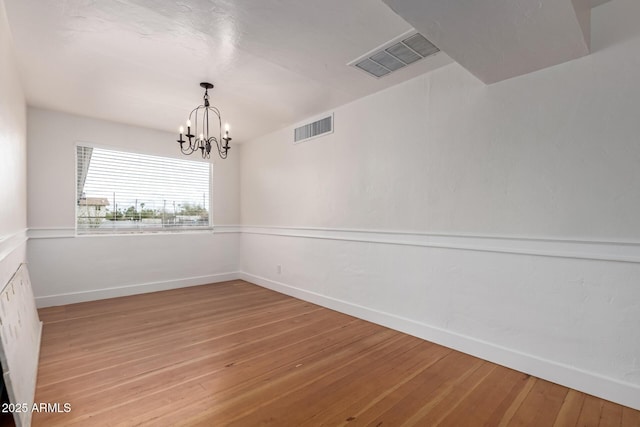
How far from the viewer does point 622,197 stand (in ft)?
6.65

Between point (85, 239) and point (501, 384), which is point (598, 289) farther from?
point (85, 239)

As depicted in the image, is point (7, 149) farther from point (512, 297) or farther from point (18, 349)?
point (512, 297)

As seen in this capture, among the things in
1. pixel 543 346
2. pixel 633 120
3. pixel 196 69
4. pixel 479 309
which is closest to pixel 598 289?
pixel 543 346

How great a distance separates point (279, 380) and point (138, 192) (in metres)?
4.10

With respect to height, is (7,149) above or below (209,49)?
below

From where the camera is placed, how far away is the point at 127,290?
4746mm

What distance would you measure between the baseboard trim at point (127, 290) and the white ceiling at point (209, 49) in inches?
102

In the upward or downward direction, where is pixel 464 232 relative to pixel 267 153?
downward

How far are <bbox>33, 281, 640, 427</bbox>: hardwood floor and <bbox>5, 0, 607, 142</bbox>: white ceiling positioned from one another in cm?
240

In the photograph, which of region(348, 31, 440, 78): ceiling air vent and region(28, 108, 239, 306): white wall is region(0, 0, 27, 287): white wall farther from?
region(348, 31, 440, 78): ceiling air vent

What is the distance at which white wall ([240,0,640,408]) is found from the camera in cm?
205

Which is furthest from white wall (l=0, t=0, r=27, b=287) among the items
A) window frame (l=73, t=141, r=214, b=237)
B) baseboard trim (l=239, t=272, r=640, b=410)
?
baseboard trim (l=239, t=272, r=640, b=410)

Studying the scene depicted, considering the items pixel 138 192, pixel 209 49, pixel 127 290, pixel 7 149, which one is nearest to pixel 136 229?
pixel 138 192

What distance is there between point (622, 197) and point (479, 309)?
1315mm
